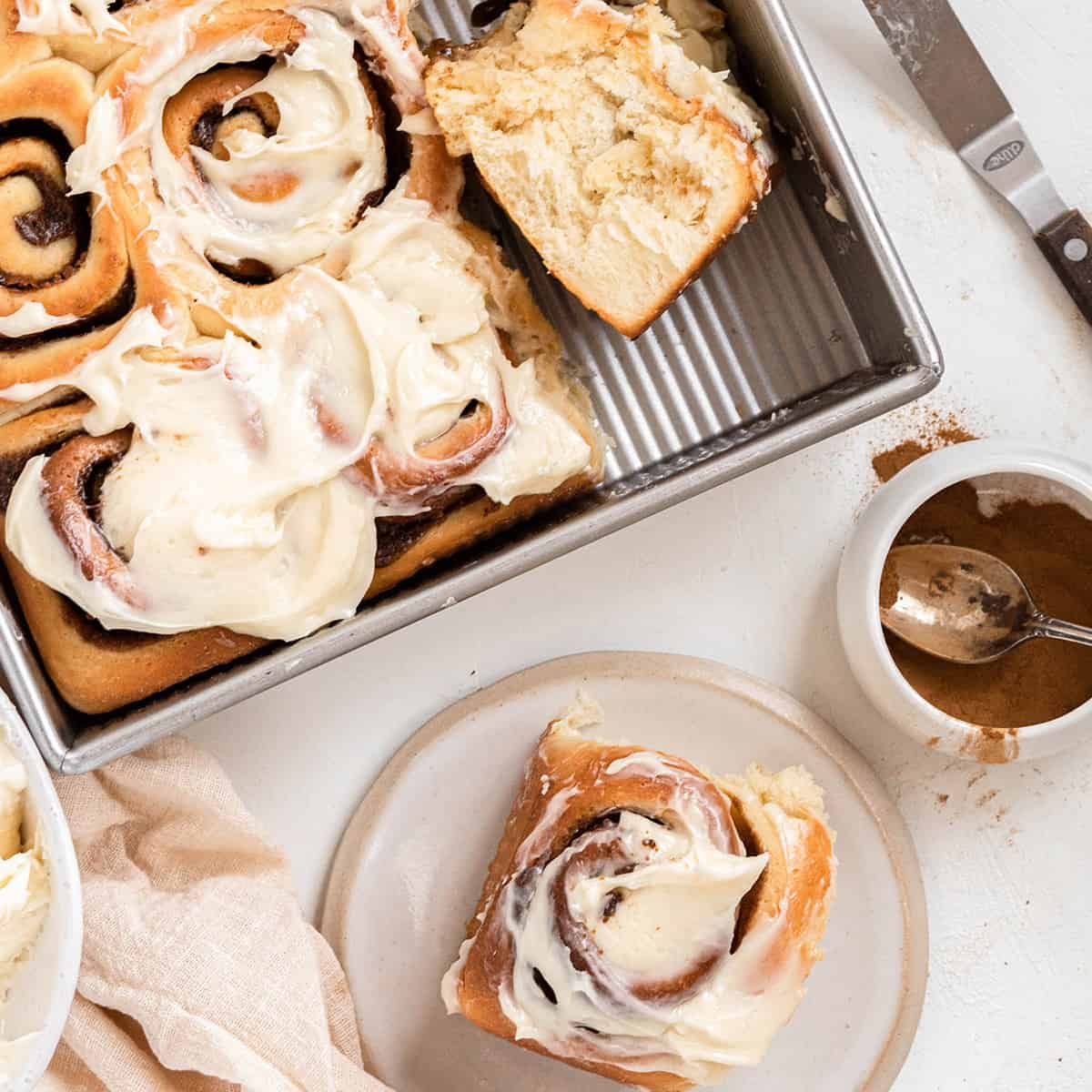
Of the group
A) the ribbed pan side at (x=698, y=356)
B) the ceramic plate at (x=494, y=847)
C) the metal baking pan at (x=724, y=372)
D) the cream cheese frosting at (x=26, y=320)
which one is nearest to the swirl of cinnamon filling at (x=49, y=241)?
the cream cheese frosting at (x=26, y=320)

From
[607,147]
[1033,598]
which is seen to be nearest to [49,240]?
[607,147]

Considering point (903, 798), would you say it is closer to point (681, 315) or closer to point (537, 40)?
point (681, 315)

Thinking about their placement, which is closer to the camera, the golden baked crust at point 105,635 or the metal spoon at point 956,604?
the golden baked crust at point 105,635

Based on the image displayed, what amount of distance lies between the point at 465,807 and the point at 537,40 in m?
0.95

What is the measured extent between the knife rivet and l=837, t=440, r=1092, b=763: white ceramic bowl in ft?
1.01

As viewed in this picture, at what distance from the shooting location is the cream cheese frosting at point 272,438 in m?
1.42

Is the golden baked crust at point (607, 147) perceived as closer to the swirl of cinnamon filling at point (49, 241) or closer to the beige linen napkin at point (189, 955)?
the swirl of cinnamon filling at point (49, 241)

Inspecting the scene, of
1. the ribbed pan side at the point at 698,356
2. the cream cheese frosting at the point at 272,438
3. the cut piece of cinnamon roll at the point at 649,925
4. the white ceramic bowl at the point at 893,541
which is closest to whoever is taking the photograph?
the cream cheese frosting at the point at 272,438

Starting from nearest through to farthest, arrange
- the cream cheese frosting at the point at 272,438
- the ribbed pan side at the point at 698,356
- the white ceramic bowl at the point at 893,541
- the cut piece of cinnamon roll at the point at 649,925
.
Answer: the cream cheese frosting at the point at 272,438
the cut piece of cinnamon roll at the point at 649,925
the white ceramic bowl at the point at 893,541
the ribbed pan side at the point at 698,356

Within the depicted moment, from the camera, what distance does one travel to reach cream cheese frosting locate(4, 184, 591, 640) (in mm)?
Answer: 1415

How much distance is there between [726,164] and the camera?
4.94 feet

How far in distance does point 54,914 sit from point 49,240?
2.41ft

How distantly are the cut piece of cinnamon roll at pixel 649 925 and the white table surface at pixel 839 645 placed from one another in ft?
0.79

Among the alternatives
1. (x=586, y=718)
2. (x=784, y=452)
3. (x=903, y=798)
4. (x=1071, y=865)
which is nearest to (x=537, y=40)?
(x=784, y=452)
